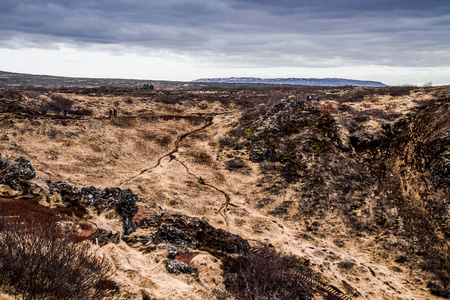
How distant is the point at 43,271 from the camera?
6.34 metres

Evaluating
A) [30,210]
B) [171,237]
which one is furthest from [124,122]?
[171,237]

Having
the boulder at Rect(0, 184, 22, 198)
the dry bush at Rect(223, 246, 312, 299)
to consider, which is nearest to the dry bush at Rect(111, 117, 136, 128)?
the boulder at Rect(0, 184, 22, 198)

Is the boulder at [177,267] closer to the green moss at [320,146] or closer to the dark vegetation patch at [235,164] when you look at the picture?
the dark vegetation patch at [235,164]

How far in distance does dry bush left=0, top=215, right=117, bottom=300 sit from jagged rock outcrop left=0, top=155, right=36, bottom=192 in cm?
821

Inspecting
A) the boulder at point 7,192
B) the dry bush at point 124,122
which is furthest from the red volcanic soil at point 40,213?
the dry bush at point 124,122

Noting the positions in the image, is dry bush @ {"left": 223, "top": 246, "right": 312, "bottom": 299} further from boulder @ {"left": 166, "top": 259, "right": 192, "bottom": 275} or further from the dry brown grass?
boulder @ {"left": 166, "top": 259, "right": 192, "bottom": 275}

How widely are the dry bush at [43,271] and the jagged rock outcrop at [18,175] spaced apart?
821cm

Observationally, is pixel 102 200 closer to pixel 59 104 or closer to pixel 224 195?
pixel 224 195

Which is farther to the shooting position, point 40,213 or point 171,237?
point 171,237

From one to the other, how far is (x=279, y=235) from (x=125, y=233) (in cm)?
1277

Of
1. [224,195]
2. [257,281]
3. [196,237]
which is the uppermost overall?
[257,281]

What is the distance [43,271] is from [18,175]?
11889 mm

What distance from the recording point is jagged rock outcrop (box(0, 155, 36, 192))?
47.6ft

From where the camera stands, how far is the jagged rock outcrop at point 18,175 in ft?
47.6
